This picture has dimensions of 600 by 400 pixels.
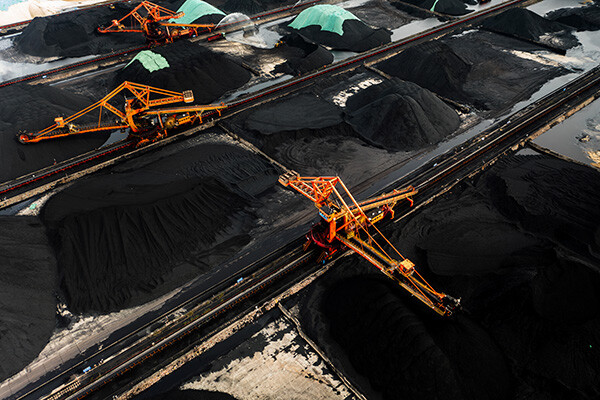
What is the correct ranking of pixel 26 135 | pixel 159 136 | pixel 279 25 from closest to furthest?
pixel 26 135 < pixel 159 136 < pixel 279 25

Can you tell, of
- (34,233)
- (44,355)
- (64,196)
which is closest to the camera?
(44,355)

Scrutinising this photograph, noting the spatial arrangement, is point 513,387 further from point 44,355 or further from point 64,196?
point 64,196

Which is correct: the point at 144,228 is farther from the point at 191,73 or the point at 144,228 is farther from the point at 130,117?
the point at 191,73

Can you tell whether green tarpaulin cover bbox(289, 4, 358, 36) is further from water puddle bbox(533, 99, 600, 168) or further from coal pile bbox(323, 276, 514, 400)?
coal pile bbox(323, 276, 514, 400)

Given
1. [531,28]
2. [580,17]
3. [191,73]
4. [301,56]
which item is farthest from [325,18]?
[580,17]

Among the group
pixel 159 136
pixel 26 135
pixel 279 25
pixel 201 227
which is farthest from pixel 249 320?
pixel 279 25

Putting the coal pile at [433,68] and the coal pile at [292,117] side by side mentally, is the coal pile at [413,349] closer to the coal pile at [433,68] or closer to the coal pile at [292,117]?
the coal pile at [292,117]
